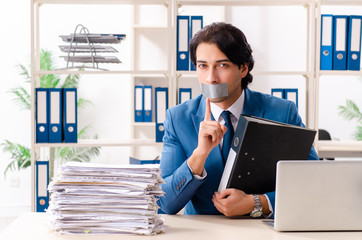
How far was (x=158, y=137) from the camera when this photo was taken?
290 cm

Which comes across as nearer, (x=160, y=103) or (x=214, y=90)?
(x=214, y=90)

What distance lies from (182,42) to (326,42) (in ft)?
2.96

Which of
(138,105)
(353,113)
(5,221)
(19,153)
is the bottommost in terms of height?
(5,221)

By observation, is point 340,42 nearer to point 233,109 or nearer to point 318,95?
point 318,95

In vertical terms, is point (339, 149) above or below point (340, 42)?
below

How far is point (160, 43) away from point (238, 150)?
124 inches

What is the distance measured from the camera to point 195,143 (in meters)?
1.68

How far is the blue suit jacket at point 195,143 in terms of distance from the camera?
5.16 ft

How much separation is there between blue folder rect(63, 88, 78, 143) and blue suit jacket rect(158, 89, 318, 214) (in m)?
1.21

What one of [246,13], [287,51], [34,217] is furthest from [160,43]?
[34,217]

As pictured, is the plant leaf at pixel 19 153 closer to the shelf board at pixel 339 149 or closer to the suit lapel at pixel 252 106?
the shelf board at pixel 339 149

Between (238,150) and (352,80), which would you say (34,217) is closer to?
(238,150)

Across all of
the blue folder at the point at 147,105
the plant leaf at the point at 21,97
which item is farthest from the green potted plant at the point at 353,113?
Result: the plant leaf at the point at 21,97

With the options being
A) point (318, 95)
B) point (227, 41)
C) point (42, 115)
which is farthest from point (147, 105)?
point (227, 41)
